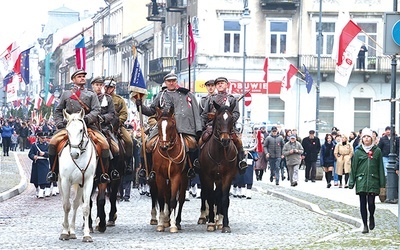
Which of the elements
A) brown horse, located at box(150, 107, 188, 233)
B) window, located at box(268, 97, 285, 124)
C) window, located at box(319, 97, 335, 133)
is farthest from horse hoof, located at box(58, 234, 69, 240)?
window, located at box(319, 97, 335, 133)

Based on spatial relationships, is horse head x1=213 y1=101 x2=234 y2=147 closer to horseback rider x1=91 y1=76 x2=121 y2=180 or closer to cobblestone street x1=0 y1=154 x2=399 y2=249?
cobblestone street x1=0 y1=154 x2=399 y2=249

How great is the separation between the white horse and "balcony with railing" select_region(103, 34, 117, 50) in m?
88.5

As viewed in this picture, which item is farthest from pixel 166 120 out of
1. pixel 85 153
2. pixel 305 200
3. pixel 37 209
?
pixel 305 200

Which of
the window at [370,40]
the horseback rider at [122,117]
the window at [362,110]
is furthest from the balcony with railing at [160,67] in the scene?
the horseback rider at [122,117]

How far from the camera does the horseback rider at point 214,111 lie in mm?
19750

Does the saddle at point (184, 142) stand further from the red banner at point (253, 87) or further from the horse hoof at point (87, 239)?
the red banner at point (253, 87)

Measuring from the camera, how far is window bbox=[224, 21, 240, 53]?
6700cm

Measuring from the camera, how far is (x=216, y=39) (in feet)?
219

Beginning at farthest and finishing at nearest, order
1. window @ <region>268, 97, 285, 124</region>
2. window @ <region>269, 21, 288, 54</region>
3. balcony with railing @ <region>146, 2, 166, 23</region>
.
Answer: balcony with railing @ <region>146, 2, 166, 23</region>
window @ <region>269, 21, 288, 54</region>
window @ <region>268, 97, 285, 124</region>

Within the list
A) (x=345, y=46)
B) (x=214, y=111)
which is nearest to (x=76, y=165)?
(x=214, y=111)

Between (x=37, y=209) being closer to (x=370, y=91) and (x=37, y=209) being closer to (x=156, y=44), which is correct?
(x=370, y=91)

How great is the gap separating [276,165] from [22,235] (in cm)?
2220

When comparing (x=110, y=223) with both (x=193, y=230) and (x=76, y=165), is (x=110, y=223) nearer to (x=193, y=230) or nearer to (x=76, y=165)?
(x=193, y=230)

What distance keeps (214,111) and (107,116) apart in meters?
1.91
